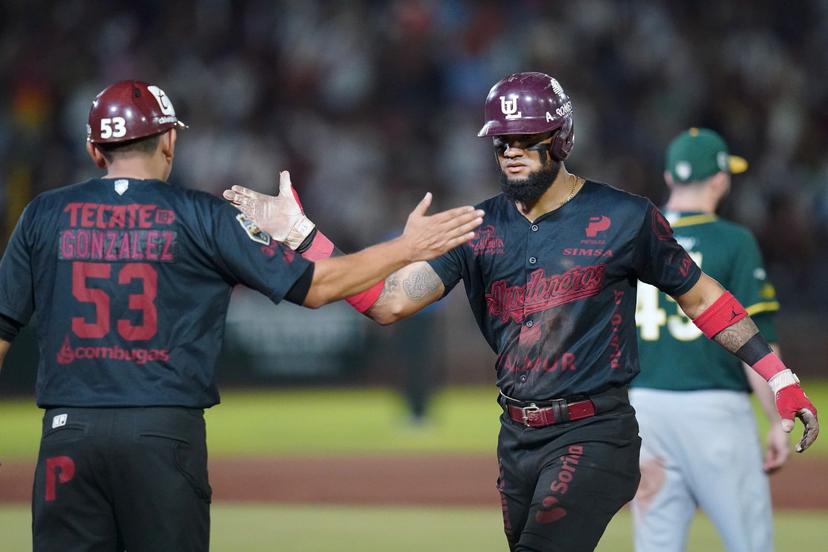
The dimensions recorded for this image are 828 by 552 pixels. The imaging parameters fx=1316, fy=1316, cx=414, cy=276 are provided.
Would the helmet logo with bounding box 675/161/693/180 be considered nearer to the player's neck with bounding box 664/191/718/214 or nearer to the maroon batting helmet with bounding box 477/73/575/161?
the player's neck with bounding box 664/191/718/214

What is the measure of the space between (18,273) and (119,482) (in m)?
0.94

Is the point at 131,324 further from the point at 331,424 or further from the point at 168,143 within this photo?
the point at 331,424

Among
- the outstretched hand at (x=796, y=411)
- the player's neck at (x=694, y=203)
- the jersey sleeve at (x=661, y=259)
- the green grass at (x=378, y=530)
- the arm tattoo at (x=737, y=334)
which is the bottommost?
the green grass at (x=378, y=530)

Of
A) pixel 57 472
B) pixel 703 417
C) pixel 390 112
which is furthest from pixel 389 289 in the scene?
pixel 390 112

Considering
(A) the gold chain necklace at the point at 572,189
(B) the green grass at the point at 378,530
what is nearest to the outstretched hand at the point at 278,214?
(A) the gold chain necklace at the point at 572,189

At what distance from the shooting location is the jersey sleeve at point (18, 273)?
5.18m

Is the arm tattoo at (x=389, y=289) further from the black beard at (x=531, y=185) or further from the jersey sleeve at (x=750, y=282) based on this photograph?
the jersey sleeve at (x=750, y=282)

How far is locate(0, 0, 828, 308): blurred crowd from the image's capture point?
19719 mm

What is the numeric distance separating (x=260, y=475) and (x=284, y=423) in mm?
3543

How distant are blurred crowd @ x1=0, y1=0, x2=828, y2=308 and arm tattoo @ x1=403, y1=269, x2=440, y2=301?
521 inches

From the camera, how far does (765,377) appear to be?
5.90 m

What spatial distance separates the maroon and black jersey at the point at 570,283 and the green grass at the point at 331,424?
24.6ft

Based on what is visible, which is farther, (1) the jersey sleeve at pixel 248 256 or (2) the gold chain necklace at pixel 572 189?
(2) the gold chain necklace at pixel 572 189

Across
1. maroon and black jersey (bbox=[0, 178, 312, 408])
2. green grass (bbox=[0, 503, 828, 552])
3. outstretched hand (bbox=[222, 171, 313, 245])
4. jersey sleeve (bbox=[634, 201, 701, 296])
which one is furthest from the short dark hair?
green grass (bbox=[0, 503, 828, 552])
